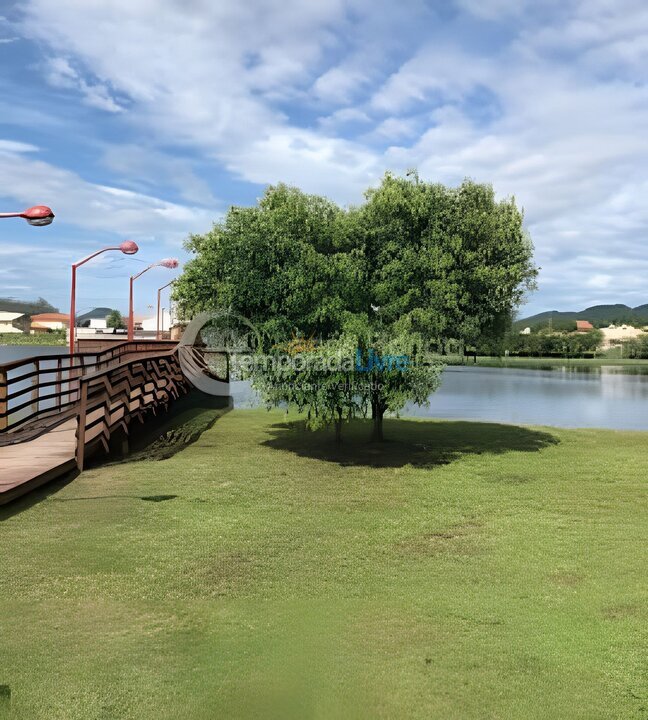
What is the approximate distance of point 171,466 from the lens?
16609 millimetres

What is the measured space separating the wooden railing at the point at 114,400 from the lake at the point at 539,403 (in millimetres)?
4285

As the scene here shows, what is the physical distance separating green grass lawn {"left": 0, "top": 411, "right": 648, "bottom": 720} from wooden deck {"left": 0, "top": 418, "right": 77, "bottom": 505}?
0.38 metres

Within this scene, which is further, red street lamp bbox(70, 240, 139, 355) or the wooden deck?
red street lamp bbox(70, 240, 139, 355)

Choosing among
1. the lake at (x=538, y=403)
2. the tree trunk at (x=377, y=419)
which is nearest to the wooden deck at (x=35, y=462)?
the lake at (x=538, y=403)

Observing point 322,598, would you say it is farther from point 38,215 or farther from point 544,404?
point 544,404

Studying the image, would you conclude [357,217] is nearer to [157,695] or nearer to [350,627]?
[350,627]

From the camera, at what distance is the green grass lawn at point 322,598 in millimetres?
5625

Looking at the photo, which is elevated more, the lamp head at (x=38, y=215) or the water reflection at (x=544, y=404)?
the lamp head at (x=38, y=215)

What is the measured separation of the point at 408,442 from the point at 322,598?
14930 millimetres

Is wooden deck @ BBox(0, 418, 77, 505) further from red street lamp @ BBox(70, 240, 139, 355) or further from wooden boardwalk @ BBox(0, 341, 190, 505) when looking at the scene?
red street lamp @ BBox(70, 240, 139, 355)

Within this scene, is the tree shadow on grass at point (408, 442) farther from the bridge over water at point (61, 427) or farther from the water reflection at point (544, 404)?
the water reflection at point (544, 404)

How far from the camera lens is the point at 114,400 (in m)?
16.9

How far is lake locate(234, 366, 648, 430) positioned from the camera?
3525 cm

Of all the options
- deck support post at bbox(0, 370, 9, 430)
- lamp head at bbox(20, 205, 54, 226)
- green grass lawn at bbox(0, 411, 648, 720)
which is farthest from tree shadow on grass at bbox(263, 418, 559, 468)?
lamp head at bbox(20, 205, 54, 226)
